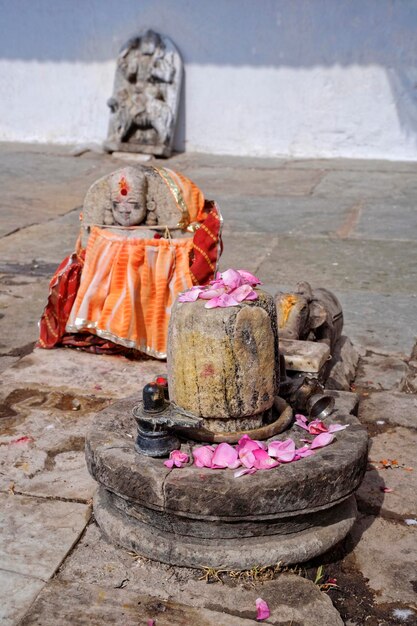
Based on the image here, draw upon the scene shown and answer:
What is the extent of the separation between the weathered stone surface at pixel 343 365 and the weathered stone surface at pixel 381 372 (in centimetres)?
5

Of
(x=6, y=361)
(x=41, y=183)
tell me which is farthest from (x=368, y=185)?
(x=6, y=361)

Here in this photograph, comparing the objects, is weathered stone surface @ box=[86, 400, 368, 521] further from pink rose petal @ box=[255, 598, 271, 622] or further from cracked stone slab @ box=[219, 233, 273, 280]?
cracked stone slab @ box=[219, 233, 273, 280]

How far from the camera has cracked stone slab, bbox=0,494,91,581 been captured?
3.15m

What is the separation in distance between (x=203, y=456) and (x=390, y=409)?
1763 mm

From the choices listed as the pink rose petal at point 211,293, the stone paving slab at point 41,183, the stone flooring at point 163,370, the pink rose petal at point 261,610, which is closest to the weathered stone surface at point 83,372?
the stone flooring at point 163,370

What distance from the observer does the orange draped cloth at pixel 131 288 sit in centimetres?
497

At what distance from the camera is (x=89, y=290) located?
505 cm

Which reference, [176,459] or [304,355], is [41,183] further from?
[176,459]

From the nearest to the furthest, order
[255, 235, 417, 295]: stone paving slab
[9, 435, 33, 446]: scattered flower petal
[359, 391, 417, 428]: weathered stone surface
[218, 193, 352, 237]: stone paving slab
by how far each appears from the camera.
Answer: [9, 435, 33, 446]: scattered flower petal
[359, 391, 417, 428]: weathered stone surface
[255, 235, 417, 295]: stone paving slab
[218, 193, 352, 237]: stone paving slab

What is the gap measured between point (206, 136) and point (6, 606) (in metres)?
9.38

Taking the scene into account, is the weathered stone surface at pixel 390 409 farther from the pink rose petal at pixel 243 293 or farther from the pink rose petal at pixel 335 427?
the pink rose petal at pixel 243 293

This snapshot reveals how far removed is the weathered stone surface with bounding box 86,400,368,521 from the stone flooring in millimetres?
290

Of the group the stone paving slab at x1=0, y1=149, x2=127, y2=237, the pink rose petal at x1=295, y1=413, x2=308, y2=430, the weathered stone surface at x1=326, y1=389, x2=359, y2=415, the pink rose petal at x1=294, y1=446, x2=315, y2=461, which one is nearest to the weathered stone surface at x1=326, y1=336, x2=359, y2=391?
the weathered stone surface at x1=326, y1=389, x2=359, y2=415

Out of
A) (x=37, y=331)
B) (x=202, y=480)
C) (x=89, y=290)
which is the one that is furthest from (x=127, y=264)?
(x=202, y=480)
